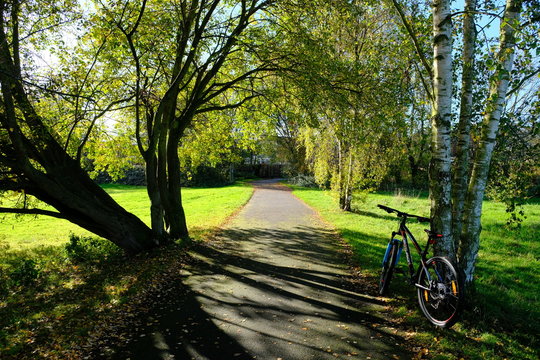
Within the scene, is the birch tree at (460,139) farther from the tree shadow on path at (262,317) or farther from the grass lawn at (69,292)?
the grass lawn at (69,292)

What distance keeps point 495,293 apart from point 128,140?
1191 centimetres

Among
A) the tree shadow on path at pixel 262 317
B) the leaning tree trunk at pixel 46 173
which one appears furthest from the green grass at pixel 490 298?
the leaning tree trunk at pixel 46 173

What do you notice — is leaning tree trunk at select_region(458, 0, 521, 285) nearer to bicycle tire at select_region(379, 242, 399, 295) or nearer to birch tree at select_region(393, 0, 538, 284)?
birch tree at select_region(393, 0, 538, 284)

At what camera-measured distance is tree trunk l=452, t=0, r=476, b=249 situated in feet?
17.8

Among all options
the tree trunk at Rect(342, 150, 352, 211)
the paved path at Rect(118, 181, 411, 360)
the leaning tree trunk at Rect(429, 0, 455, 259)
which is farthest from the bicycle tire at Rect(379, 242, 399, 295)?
the tree trunk at Rect(342, 150, 352, 211)

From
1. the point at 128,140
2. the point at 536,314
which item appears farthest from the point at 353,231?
the point at 128,140

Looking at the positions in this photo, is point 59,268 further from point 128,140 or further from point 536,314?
point 536,314

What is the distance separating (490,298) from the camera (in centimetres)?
582

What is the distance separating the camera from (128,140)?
39.9ft

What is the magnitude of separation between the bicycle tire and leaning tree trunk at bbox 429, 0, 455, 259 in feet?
2.30

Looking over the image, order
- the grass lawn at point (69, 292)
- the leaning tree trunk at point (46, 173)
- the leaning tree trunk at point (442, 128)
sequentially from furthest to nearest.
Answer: the leaning tree trunk at point (46, 173)
the leaning tree trunk at point (442, 128)
the grass lawn at point (69, 292)

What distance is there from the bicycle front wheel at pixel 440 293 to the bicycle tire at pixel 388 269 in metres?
0.77

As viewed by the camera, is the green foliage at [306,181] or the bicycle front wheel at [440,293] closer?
the bicycle front wheel at [440,293]

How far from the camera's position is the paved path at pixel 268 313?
163 inches
